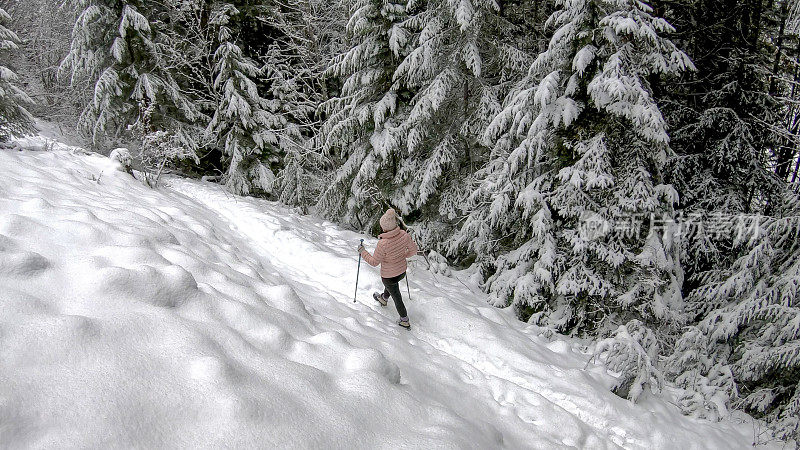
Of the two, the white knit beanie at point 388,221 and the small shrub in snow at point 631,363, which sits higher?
the white knit beanie at point 388,221

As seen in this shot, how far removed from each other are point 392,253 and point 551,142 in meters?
4.15

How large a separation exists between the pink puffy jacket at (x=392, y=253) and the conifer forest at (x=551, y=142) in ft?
6.30

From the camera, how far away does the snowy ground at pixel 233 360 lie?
2428 millimetres

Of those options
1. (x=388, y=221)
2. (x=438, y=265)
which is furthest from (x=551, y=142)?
(x=388, y=221)

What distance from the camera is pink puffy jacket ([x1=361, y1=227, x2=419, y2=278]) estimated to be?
631 centimetres

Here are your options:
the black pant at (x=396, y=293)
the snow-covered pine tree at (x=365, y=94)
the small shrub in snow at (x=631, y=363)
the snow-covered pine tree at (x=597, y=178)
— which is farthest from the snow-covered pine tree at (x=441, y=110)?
the small shrub in snow at (x=631, y=363)

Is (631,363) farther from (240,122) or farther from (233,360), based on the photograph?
(240,122)

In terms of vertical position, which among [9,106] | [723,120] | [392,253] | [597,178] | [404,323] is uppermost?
[723,120]

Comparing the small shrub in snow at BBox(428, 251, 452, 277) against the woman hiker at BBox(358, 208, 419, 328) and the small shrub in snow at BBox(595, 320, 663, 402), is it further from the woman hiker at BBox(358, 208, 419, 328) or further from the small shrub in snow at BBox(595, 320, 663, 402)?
the small shrub in snow at BBox(595, 320, 663, 402)

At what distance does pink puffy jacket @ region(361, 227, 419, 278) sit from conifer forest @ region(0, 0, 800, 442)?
1.92m

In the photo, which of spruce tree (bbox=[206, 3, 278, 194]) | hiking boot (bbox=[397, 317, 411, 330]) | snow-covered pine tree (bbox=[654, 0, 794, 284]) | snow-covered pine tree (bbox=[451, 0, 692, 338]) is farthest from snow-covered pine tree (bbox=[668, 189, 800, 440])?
spruce tree (bbox=[206, 3, 278, 194])

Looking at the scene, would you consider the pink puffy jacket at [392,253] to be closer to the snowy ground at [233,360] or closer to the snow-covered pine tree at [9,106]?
the snowy ground at [233,360]

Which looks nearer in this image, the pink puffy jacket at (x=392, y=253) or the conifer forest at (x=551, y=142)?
the pink puffy jacket at (x=392, y=253)

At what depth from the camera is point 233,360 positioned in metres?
3.16
